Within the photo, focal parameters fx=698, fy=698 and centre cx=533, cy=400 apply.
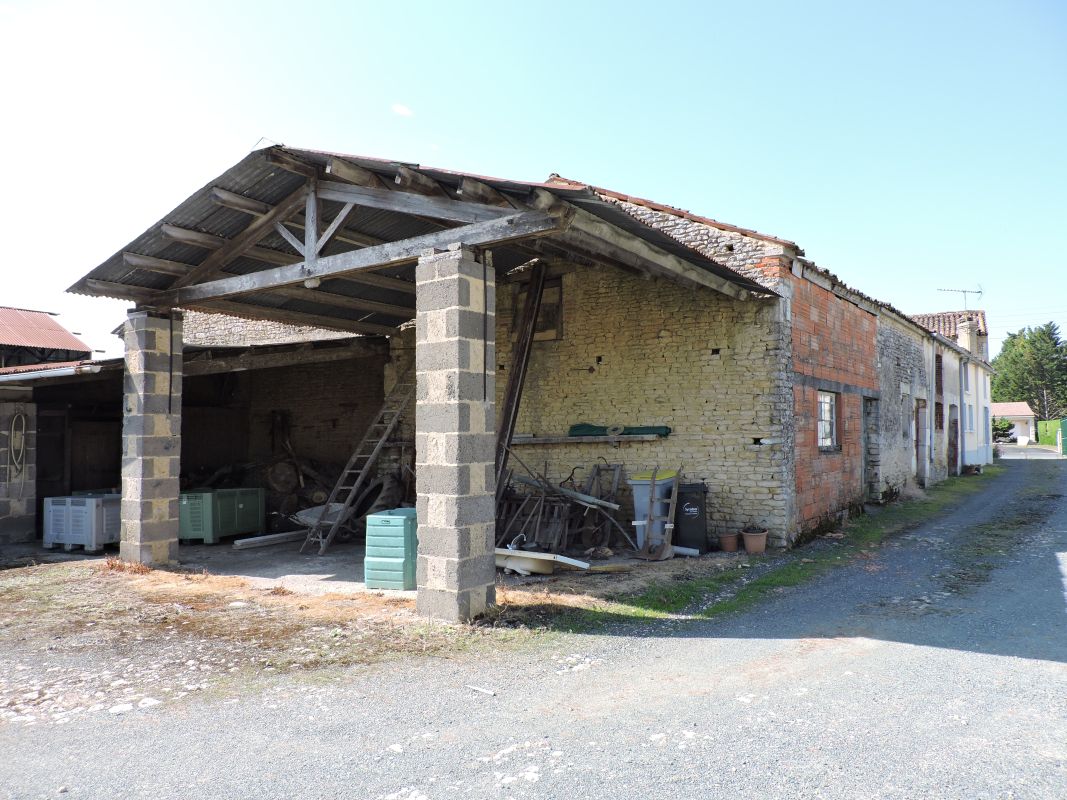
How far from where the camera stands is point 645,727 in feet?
12.8

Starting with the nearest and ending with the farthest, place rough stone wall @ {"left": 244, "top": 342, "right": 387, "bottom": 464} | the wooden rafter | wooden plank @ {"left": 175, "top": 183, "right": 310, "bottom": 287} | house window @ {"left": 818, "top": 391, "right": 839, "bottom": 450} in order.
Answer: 1. wooden plank @ {"left": 175, "top": 183, "right": 310, "bottom": 287}
2. the wooden rafter
3. house window @ {"left": 818, "top": 391, "right": 839, "bottom": 450}
4. rough stone wall @ {"left": 244, "top": 342, "right": 387, "bottom": 464}

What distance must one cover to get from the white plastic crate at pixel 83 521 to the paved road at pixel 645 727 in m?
7.30

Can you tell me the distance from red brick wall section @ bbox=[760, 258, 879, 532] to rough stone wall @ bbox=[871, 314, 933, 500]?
2.96 ft

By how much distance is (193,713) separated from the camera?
4262 mm

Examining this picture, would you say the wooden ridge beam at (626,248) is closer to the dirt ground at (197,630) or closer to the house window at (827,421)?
the house window at (827,421)

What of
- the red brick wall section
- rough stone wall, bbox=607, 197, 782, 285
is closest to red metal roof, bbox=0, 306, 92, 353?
rough stone wall, bbox=607, 197, 782, 285

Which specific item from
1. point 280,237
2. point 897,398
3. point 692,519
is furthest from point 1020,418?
point 280,237

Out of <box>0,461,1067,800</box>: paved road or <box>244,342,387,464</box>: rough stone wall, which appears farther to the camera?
<box>244,342,387,464</box>: rough stone wall

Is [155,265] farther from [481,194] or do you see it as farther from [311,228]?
[481,194]

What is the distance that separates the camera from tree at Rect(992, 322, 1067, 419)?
6119 cm

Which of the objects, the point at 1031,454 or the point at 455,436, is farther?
the point at 1031,454

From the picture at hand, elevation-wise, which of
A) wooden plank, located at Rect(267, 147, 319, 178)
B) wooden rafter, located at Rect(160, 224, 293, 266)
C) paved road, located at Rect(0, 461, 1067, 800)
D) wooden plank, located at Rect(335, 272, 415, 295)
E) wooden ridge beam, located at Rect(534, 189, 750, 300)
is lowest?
paved road, located at Rect(0, 461, 1067, 800)

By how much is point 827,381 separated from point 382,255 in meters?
8.13

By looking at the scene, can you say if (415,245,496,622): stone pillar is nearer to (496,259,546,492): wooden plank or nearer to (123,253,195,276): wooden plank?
(496,259,546,492): wooden plank
